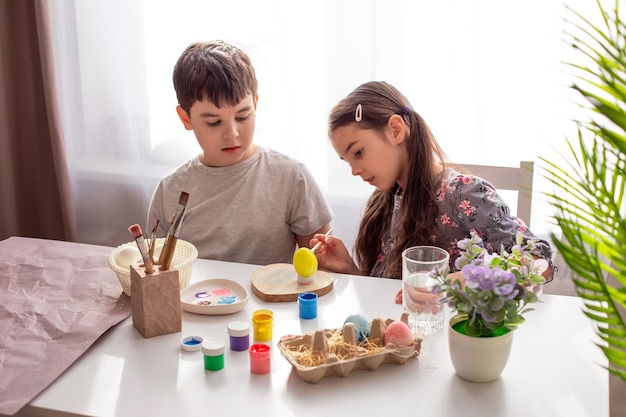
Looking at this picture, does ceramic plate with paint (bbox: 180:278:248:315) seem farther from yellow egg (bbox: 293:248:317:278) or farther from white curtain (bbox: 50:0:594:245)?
white curtain (bbox: 50:0:594:245)

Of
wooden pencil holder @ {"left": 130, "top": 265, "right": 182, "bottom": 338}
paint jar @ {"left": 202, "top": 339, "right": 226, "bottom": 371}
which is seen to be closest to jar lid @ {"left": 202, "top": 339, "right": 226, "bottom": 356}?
paint jar @ {"left": 202, "top": 339, "right": 226, "bottom": 371}

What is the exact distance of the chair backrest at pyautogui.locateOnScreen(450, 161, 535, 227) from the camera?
168 cm

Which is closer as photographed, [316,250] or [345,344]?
[345,344]

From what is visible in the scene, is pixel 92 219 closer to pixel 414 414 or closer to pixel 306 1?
pixel 306 1

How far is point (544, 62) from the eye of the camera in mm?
1965

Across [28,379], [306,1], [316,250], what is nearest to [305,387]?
[28,379]

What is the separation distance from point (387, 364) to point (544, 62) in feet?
3.73

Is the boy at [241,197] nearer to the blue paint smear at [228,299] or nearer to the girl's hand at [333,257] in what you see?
the girl's hand at [333,257]

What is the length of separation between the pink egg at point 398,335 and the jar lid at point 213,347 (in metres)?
0.26

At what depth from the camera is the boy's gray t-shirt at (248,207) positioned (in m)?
1.86

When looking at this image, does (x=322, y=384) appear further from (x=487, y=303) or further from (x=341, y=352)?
(x=487, y=303)

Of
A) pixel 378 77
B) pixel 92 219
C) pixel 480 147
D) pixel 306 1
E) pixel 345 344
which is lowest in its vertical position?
pixel 92 219

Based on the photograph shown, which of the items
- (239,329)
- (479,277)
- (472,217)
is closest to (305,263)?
(239,329)

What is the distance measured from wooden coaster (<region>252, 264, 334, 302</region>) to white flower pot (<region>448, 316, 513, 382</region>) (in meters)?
0.38
